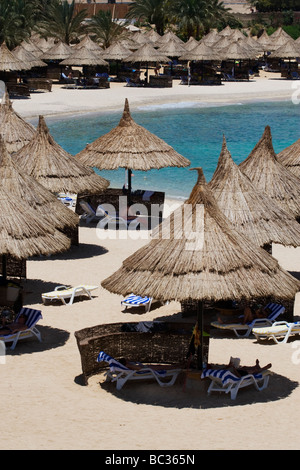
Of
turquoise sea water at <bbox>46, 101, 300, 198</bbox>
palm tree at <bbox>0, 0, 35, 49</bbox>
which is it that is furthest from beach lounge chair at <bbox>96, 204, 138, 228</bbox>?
palm tree at <bbox>0, 0, 35, 49</bbox>

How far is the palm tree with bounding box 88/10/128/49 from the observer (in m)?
55.1

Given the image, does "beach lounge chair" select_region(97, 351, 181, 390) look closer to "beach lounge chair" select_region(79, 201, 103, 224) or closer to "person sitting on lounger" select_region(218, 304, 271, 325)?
"person sitting on lounger" select_region(218, 304, 271, 325)

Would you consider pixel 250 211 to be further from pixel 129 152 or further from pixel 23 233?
pixel 129 152

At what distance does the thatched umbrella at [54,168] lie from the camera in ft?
61.3

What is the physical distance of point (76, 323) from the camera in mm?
13789

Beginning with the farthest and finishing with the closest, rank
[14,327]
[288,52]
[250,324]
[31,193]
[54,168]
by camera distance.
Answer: [288,52] → [54,168] → [31,193] → [250,324] → [14,327]

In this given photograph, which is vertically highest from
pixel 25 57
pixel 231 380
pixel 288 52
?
pixel 288 52

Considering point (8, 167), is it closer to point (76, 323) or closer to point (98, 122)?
point (76, 323)

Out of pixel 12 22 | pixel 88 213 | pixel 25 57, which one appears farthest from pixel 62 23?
pixel 88 213

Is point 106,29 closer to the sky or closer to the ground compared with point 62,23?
closer to the ground

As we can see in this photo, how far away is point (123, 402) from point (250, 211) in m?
5.09

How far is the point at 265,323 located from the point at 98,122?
2550cm

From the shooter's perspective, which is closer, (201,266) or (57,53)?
(201,266)

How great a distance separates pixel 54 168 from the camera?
1889 centimetres
